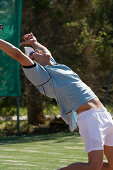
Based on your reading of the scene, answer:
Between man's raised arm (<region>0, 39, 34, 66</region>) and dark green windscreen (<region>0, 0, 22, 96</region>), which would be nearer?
man's raised arm (<region>0, 39, 34, 66</region>)

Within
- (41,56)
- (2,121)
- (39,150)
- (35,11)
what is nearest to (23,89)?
(2,121)

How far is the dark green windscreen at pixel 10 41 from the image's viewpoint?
38.5 ft

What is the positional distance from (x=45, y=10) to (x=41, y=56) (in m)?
8.98

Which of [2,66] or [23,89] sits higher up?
[2,66]

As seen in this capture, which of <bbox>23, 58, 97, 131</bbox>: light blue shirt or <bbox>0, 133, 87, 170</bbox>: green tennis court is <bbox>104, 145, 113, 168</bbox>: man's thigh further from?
<bbox>0, 133, 87, 170</bbox>: green tennis court

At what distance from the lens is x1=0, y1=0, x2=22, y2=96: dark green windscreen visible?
11.7m

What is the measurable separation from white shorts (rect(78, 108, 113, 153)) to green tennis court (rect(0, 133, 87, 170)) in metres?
2.61

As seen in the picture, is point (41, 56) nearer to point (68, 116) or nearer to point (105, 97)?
point (68, 116)

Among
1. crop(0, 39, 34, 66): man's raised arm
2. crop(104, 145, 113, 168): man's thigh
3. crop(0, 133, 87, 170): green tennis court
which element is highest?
crop(0, 39, 34, 66): man's raised arm

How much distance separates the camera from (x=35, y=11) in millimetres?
13398

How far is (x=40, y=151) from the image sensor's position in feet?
30.8

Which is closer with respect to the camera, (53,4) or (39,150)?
(39,150)

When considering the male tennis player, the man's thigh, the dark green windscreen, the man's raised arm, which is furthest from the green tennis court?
the man's raised arm

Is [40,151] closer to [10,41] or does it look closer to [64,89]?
[10,41]
